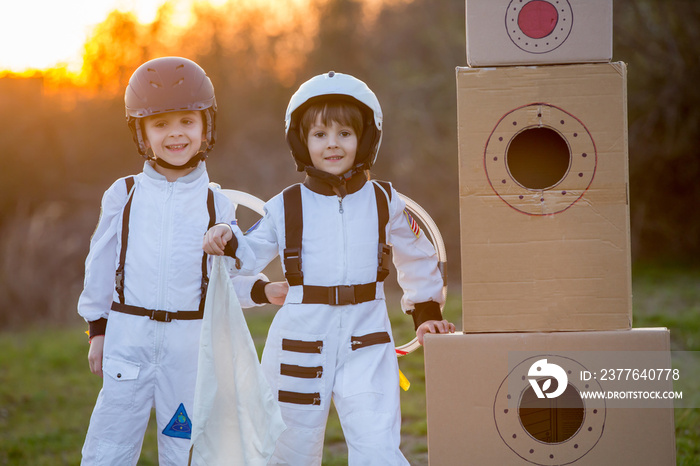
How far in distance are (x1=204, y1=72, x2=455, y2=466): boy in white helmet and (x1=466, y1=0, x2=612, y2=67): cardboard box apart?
2.10ft

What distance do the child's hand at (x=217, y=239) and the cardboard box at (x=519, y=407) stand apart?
37.8 inches

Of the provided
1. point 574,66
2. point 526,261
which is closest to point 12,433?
point 526,261

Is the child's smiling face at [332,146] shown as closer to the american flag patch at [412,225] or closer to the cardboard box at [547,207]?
the american flag patch at [412,225]

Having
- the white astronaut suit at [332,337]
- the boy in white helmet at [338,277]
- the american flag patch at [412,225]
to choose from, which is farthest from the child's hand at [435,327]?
the american flag patch at [412,225]

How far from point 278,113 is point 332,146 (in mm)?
13665

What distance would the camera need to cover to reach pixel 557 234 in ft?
10.1

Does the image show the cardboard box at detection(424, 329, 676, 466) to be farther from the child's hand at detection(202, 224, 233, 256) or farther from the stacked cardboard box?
the child's hand at detection(202, 224, 233, 256)

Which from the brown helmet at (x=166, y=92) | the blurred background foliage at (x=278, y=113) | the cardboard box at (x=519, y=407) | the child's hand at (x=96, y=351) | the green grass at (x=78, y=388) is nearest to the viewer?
the cardboard box at (x=519, y=407)

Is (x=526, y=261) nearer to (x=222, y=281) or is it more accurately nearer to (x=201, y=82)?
(x=222, y=281)

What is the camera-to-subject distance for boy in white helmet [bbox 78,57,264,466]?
3393mm

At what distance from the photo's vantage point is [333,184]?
3.41 metres

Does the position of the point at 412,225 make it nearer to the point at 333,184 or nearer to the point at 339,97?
the point at 333,184

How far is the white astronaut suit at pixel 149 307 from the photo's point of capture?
3381 mm

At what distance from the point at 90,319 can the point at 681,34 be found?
37.5 feet
